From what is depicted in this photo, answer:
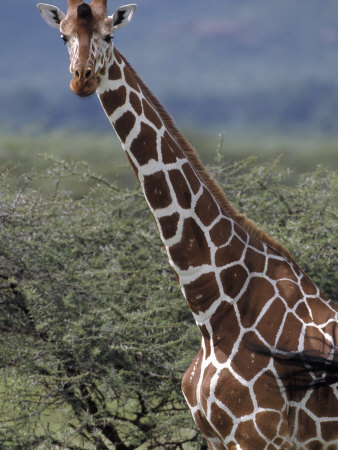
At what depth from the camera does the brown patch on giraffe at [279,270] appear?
3512 mm

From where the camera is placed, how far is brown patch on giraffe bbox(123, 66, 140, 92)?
3453 mm

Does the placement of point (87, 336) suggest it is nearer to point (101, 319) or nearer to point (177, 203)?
point (101, 319)

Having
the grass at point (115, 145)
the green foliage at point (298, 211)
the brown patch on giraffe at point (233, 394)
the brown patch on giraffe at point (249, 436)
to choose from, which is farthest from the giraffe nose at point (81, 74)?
the grass at point (115, 145)

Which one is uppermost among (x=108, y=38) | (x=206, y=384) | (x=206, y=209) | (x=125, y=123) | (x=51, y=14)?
(x=51, y=14)

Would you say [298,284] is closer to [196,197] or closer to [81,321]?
[196,197]

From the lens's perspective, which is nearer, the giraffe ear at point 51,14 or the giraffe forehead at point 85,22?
the giraffe forehead at point 85,22

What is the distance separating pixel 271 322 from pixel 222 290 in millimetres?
273

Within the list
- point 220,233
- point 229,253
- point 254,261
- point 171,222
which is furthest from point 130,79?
point 254,261

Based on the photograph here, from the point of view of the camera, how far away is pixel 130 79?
347cm

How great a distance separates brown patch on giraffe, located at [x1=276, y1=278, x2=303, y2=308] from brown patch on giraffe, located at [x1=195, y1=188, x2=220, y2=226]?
17.6 inches

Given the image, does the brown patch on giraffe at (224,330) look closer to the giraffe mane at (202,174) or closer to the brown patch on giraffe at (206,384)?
the brown patch on giraffe at (206,384)

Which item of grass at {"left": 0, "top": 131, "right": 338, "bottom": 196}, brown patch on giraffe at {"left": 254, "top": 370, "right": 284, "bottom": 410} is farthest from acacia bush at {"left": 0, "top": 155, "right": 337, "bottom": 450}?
grass at {"left": 0, "top": 131, "right": 338, "bottom": 196}

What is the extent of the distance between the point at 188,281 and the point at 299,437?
0.87 meters

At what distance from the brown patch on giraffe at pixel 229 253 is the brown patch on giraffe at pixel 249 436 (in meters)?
0.74
